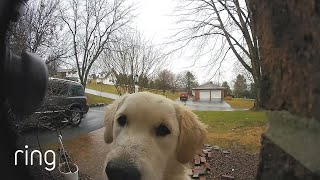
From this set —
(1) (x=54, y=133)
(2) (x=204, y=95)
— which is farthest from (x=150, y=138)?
(1) (x=54, y=133)

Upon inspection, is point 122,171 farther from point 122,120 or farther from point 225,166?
point 225,166

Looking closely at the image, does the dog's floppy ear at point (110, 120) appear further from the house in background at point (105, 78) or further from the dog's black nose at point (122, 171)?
the house in background at point (105, 78)

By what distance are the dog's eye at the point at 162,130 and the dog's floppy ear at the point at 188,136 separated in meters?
0.13

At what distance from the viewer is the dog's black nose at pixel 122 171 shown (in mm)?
960

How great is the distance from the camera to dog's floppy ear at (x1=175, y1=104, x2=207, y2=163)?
1425mm

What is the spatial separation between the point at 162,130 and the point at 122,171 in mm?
386

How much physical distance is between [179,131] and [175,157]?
5.0 inches

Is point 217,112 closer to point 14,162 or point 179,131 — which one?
point 179,131

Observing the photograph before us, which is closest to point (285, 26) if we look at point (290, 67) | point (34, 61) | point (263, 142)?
point (290, 67)

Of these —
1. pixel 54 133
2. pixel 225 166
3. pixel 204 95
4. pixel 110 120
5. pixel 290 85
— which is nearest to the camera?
pixel 290 85

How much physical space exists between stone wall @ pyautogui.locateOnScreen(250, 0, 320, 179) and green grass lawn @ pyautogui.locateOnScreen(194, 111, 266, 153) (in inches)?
22.9

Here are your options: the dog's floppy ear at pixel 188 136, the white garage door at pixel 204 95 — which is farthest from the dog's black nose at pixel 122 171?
the white garage door at pixel 204 95

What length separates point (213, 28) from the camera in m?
13.2

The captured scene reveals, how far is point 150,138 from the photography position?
48.0 inches
